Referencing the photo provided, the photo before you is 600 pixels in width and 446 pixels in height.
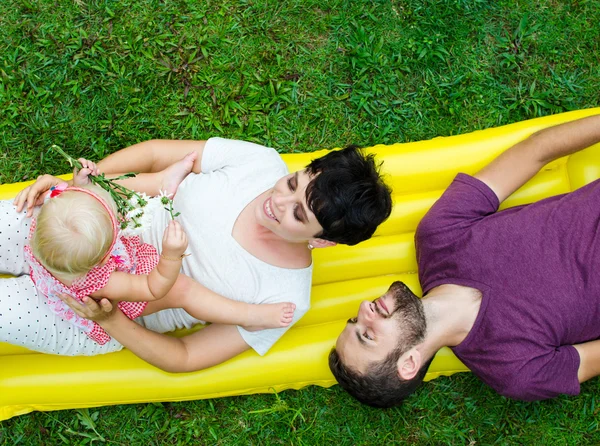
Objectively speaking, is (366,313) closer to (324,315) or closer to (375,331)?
(375,331)

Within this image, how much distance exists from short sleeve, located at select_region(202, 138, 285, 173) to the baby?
0.11 meters

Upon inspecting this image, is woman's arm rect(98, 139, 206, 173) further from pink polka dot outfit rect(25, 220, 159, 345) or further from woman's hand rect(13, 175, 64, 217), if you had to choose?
pink polka dot outfit rect(25, 220, 159, 345)

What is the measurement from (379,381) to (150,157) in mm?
1851

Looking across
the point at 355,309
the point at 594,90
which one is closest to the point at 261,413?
the point at 355,309

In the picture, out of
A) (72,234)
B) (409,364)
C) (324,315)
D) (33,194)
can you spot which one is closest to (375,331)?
(409,364)

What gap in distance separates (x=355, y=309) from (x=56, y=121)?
2.50 metres

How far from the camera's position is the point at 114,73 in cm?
424

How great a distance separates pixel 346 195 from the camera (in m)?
2.76

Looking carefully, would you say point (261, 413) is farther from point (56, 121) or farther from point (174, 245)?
point (56, 121)

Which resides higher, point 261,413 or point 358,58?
point 358,58

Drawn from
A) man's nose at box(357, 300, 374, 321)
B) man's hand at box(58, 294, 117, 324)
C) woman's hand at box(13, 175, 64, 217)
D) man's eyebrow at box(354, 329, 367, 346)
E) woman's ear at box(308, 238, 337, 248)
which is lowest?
man's eyebrow at box(354, 329, 367, 346)

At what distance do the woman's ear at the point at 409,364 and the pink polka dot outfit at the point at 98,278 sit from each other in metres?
1.37

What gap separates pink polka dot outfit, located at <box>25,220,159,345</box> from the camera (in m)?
2.71

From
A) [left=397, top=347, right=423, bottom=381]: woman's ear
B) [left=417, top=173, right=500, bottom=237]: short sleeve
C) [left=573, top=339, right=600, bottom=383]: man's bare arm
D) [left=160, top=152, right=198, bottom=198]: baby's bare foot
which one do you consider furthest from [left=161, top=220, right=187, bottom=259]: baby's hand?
[left=573, top=339, right=600, bottom=383]: man's bare arm
